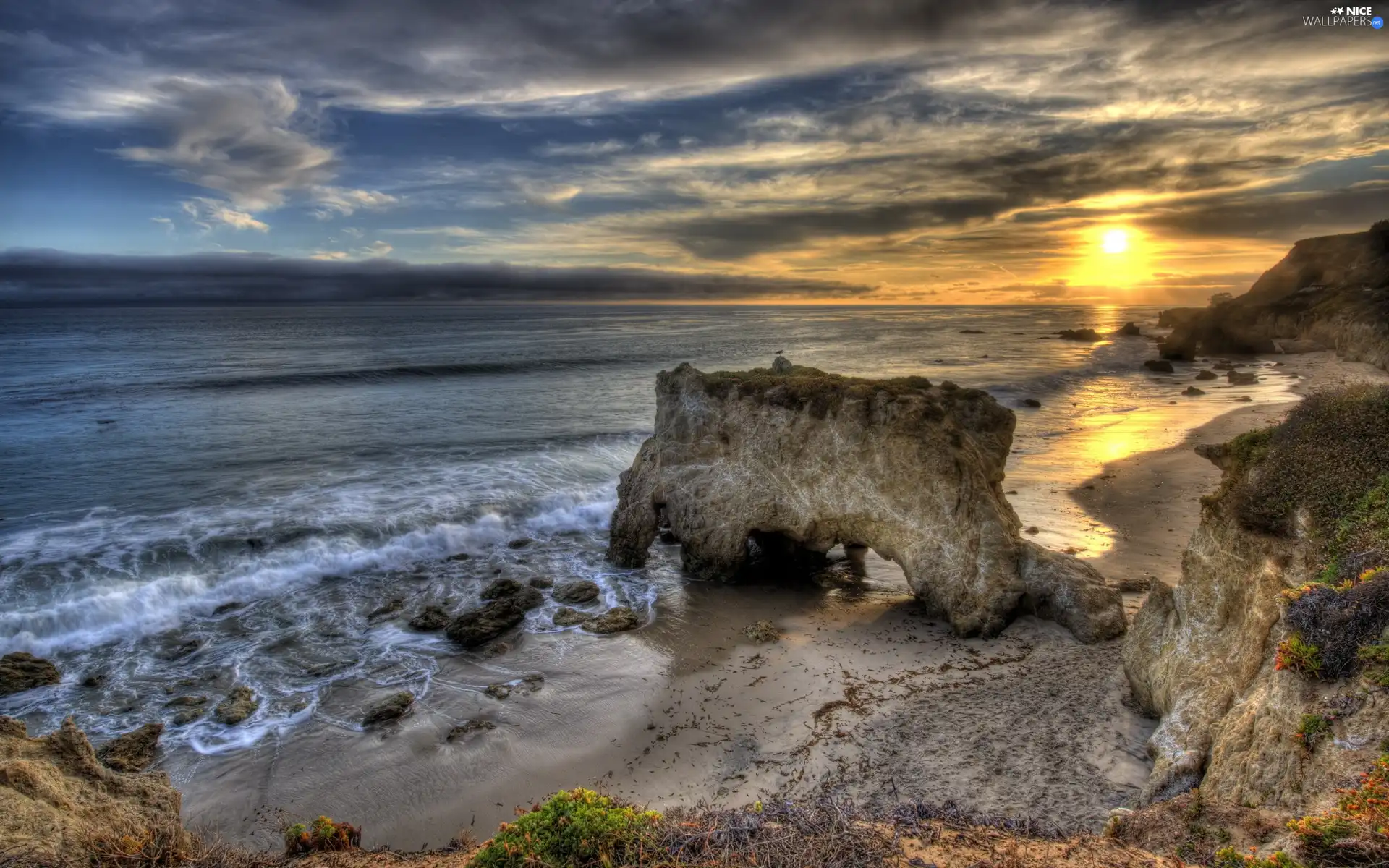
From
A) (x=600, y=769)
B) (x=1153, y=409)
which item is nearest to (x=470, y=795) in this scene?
(x=600, y=769)

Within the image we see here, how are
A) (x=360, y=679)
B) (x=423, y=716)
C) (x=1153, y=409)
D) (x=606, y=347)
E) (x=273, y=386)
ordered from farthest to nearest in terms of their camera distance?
(x=606, y=347) → (x=273, y=386) → (x=1153, y=409) → (x=360, y=679) → (x=423, y=716)

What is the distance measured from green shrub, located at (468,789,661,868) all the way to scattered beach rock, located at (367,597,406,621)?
12.4 metres

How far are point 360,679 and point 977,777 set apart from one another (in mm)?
11405

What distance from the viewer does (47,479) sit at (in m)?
26.0

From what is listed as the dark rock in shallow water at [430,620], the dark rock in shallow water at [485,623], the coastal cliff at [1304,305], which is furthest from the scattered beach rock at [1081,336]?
the dark rock in shallow water at [430,620]

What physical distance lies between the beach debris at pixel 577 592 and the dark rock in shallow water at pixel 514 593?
0.44 metres

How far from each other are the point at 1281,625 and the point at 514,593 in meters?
14.8

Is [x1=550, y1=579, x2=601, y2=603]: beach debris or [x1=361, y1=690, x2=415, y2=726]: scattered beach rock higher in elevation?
[x1=550, y1=579, x2=601, y2=603]: beach debris

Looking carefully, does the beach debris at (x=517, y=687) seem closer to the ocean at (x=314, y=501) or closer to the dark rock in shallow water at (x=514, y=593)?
the ocean at (x=314, y=501)

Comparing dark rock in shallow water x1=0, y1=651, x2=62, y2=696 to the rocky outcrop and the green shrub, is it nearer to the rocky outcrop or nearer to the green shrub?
the rocky outcrop

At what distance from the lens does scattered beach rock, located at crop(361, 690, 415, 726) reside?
39.4 feet

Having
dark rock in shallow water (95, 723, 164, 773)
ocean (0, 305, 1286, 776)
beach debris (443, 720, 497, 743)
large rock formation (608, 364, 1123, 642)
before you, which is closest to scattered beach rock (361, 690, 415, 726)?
ocean (0, 305, 1286, 776)

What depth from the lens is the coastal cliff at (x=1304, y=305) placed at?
5104 centimetres

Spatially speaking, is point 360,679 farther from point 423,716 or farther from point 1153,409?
point 1153,409
